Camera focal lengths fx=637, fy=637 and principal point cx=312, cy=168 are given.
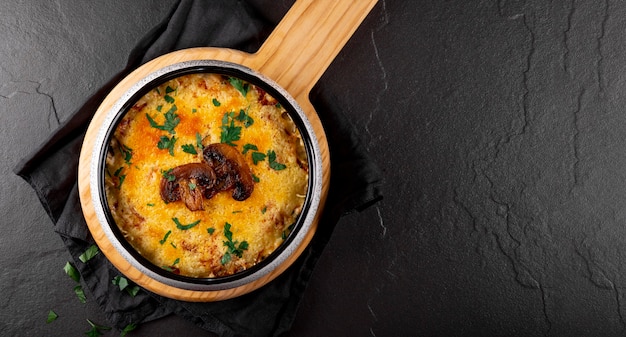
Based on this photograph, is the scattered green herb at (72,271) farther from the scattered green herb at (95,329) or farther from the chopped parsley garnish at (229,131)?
the chopped parsley garnish at (229,131)

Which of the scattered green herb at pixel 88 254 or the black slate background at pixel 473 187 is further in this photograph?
the black slate background at pixel 473 187

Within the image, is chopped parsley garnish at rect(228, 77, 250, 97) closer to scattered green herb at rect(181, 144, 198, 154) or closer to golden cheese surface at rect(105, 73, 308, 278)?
golden cheese surface at rect(105, 73, 308, 278)

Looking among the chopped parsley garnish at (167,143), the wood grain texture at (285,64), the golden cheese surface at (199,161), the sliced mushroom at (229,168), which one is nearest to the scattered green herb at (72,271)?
the wood grain texture at (285,64)

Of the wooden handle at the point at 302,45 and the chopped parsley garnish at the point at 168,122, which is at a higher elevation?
the wooden handle at the point at 302,45

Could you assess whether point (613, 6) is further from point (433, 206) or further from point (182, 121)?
point (182, 121)

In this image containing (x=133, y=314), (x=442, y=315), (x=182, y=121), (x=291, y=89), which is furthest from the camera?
(x=442, y=315)

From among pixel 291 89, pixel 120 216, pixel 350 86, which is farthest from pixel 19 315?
pixel 350 86
